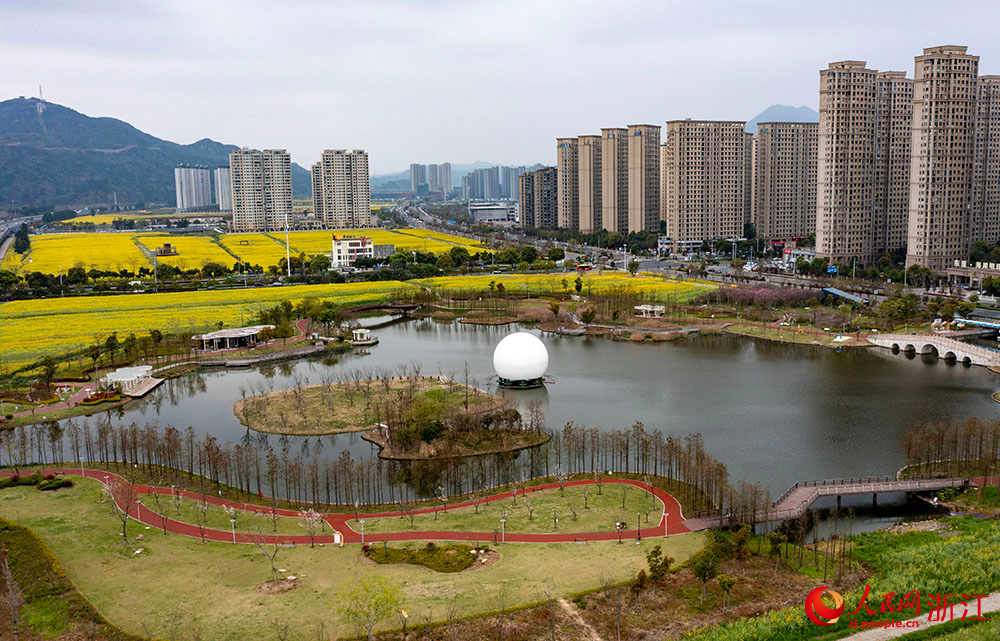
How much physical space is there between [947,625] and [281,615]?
12451 millimetres

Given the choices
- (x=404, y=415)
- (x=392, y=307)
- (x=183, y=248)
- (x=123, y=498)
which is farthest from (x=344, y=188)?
(x=123, y=498)

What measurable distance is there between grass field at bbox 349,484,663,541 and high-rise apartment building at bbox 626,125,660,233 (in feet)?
257

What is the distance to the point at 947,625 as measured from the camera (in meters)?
15.1

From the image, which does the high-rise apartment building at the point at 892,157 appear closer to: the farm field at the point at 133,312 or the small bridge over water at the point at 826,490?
the farm field at the point at 133,312

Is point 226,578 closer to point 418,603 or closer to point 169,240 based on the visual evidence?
point 418,603

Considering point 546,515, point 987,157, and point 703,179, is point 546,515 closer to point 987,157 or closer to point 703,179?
point 987,157

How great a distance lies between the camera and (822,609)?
15391 mm

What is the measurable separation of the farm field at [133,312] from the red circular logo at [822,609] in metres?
36.7

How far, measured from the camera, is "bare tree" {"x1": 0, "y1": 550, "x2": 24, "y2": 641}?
49.2 ft

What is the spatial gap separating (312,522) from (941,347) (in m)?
33.7

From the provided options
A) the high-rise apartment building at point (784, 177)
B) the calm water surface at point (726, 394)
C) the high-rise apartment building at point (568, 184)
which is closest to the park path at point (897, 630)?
the calm water surface at point (726, 394)

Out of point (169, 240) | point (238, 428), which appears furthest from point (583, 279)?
point (169, 240)

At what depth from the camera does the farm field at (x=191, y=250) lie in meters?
79.3

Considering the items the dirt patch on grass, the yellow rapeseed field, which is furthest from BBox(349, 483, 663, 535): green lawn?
the yellow rapeseed field
